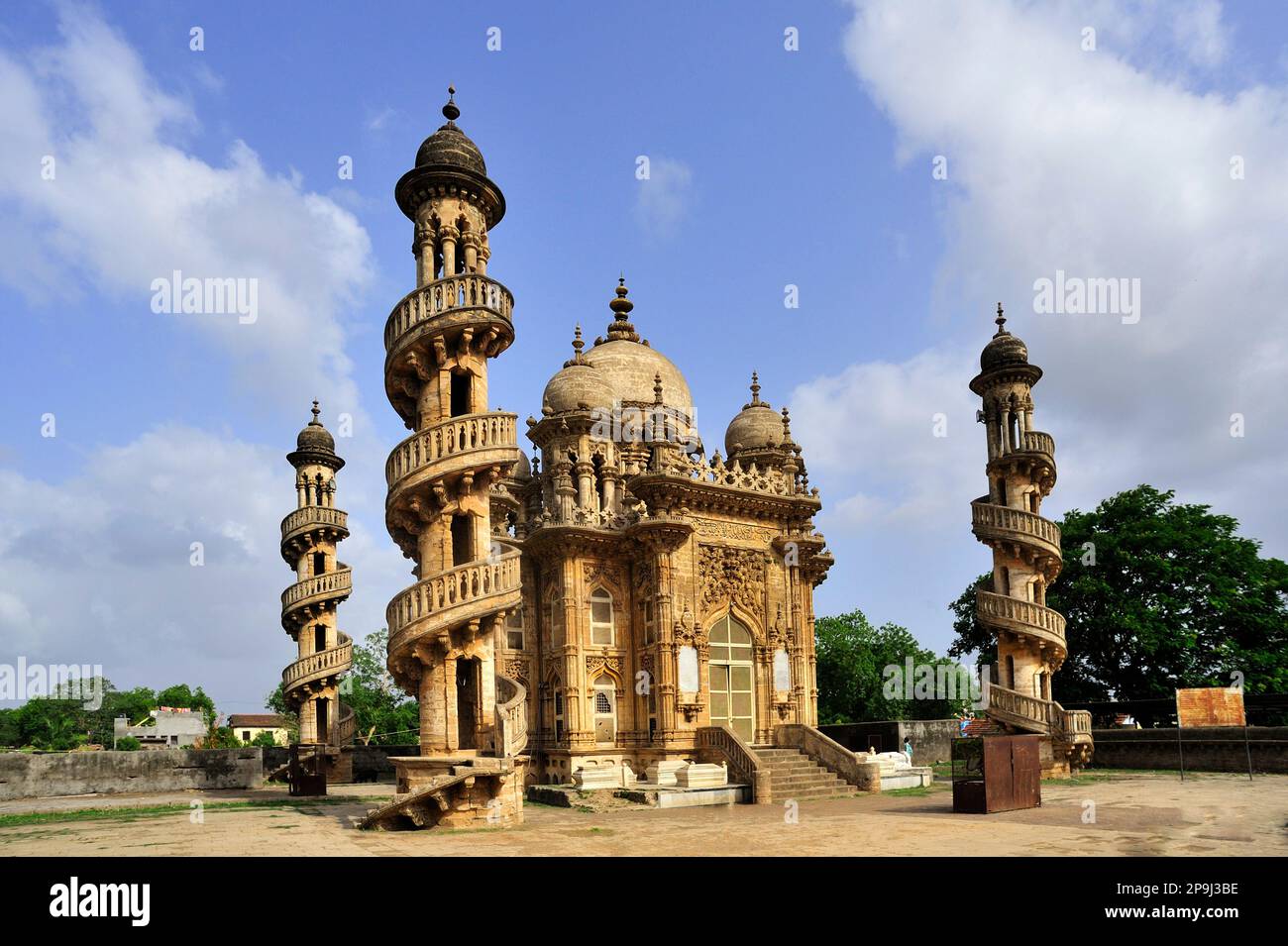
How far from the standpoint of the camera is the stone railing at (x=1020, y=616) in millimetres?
28719

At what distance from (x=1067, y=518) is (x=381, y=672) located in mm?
44367

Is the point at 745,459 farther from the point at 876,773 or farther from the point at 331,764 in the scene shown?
the point at 331,764

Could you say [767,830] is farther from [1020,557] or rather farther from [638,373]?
[638,373]

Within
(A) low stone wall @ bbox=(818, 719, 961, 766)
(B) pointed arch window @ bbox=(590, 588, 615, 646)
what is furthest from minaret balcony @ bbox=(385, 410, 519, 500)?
(A) low stone wall @ bbox=(818, 719, 961, 766)

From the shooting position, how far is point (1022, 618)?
28.8 metres

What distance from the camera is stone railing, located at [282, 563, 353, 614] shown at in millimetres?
32094

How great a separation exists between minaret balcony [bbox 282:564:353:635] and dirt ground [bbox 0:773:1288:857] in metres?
9.72

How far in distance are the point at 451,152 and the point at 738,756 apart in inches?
636

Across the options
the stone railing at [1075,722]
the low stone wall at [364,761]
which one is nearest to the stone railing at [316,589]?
the low stone wall at [364,761]

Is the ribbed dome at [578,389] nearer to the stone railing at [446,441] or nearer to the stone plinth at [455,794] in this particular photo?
the stone railing at [446,441]

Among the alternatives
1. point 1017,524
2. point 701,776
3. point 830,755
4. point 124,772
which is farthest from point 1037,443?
point 124,772

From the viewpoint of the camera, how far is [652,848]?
1420 centimetres

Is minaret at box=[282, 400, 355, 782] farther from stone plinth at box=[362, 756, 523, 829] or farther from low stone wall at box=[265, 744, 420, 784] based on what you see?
stone plinth at box=[362, 756, 523, 829]
